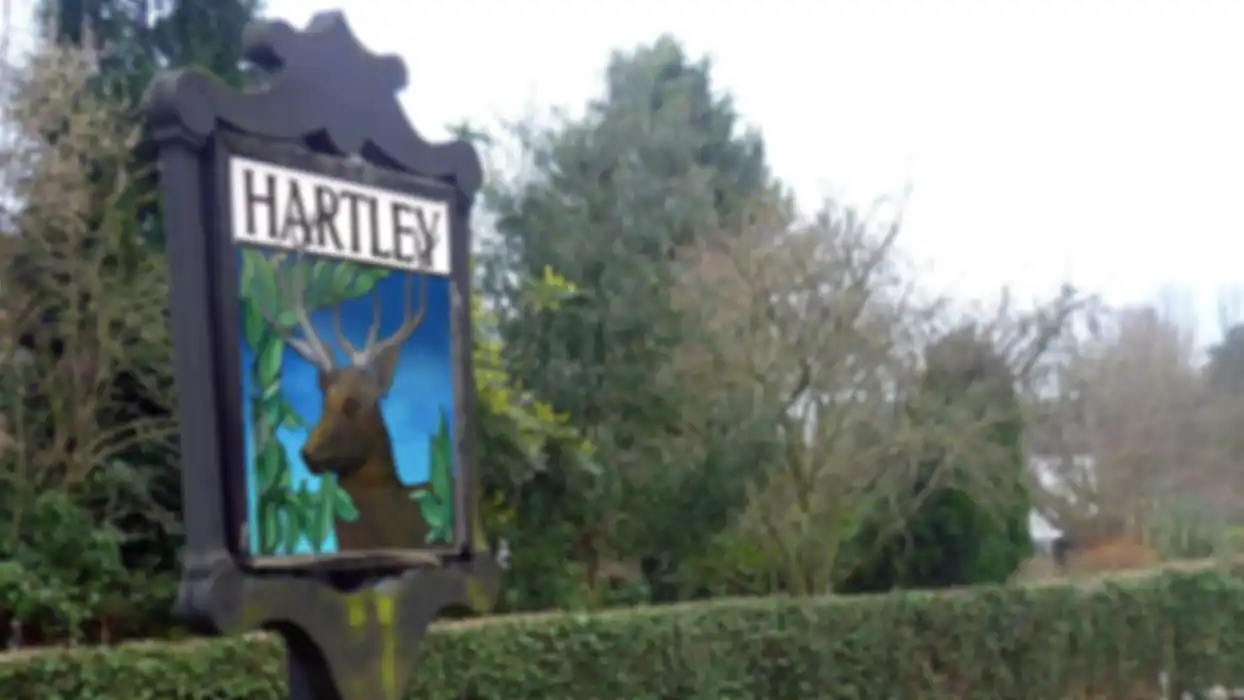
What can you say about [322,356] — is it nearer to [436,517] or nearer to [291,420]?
[291,420]

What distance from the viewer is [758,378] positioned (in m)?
17.4

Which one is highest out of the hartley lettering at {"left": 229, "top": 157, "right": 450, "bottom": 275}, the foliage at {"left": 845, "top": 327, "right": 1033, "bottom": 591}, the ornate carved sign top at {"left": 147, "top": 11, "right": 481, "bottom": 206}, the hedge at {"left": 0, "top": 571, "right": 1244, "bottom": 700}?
the ornate carved sign top at {"left": 147, "top": 11, "right": 481, "bottom": 206}

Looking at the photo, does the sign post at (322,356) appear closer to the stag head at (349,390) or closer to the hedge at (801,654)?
the stag head at (349,390)

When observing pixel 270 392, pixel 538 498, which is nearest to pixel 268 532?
pixel 270 392

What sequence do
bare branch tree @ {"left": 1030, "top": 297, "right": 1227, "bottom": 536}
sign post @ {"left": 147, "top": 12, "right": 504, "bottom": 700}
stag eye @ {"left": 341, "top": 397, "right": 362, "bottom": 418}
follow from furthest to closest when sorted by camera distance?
1. bare branch tree @ {"left": 1030, "top": 297, "right": 1227, "bottom": 536}
2. stag eye @ {"left": 341, "top": 397, "right": 362, "bottom": 418}
3. sign post @ {"left": 147, "top": 12, "right": 504, "bottom": 700}

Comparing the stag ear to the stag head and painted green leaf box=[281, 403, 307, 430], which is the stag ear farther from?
painted green leaf box=[281, 403, 307, 430]

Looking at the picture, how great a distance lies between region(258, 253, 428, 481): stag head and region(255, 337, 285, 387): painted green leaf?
0.17 feet

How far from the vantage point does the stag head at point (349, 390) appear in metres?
5.46

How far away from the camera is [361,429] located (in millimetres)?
5680

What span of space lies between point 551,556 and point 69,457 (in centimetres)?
575

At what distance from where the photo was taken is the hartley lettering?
17.5 feet

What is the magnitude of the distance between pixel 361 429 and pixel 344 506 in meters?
0.31

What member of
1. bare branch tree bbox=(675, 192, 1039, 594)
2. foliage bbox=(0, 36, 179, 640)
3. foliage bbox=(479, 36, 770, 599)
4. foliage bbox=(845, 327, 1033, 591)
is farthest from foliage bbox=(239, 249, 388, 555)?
foliage bbox=(845, 327, 1033, 591)

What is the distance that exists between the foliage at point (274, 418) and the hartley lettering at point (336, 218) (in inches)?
4.1
